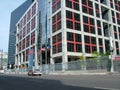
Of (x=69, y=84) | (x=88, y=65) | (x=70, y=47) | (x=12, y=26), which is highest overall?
(x=12, y=26)

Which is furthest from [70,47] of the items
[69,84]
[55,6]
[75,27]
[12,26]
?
[12,26]

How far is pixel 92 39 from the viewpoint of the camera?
71000 mm

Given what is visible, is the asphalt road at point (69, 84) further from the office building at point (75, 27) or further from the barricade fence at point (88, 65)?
the office building at point (75, 27)

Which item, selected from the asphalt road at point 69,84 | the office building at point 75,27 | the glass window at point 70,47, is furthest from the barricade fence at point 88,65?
the office building at point 75,27

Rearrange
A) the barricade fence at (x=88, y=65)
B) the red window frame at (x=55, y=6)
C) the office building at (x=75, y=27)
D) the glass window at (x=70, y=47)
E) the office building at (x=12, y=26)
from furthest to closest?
1. the office building at (x=12, y=26)
2. the red window frame at (x=55, y=6)
3. the office building at (x=75, y=27)
4. the glass window at (x=70, y=47)
5. the barricade fence at (x=88, y=65)

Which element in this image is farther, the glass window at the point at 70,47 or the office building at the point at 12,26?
the office building at the point at 12,26

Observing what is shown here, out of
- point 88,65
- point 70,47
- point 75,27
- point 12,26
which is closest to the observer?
point 88,65

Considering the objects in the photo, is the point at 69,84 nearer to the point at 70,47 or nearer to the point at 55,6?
the point at 70,47

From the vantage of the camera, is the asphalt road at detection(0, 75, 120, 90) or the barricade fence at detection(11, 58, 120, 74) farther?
the barricade fence at detection(11, 58, 120, 74)

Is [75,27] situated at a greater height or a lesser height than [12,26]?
lesser

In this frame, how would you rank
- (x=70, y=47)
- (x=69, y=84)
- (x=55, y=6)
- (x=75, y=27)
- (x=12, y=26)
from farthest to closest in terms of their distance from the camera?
(x=12, y=26)
(x=55, y=6)
(x=75, y=27)
(x=70, y=47)
(x=69, y=84)

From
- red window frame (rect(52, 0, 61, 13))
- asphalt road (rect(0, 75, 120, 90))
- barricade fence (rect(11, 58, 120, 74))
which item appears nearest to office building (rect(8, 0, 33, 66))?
red window frame (rect(52, 0, 61, 13))

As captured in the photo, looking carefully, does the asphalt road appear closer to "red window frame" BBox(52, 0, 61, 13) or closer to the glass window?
the glass window

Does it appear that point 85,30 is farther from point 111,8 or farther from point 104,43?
point 111,8
